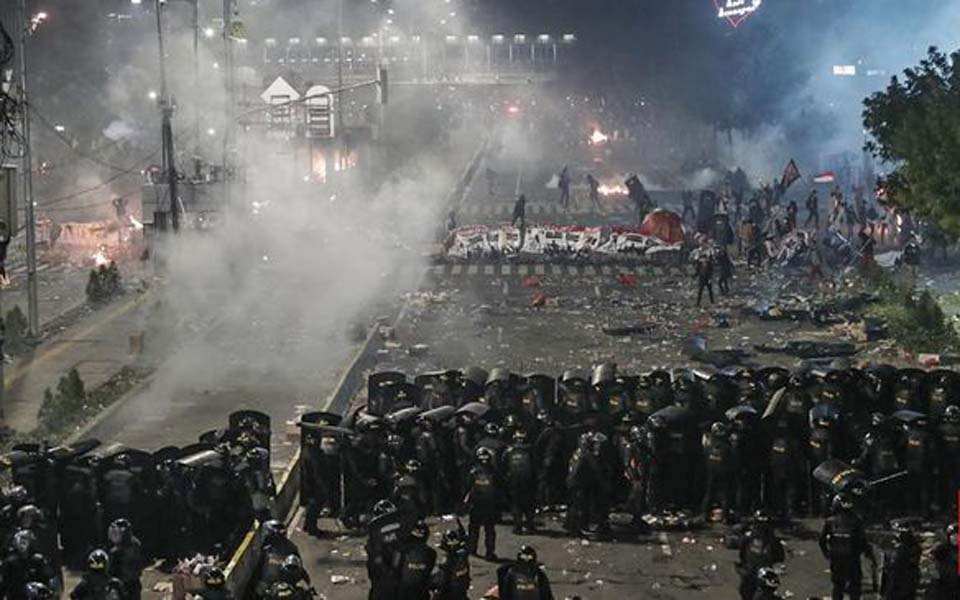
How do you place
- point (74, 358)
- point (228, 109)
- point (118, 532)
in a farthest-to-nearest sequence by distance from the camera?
point (228, 109)
point (74, 358)
point (118, 532)

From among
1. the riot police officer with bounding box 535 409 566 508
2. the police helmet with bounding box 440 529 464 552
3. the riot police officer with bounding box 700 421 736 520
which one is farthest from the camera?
the riot police officer with bounding box 535 409 566 508

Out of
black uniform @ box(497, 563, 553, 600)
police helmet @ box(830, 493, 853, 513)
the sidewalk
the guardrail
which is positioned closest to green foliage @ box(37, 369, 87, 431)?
the sidewalk

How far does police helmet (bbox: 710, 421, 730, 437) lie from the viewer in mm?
16453

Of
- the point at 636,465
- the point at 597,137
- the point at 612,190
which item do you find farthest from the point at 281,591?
the point at 597,137

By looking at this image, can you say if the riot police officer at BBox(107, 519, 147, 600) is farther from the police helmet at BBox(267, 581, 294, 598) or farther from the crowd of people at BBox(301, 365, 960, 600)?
the crowd of people at BBox(301, 365, 960, 600)

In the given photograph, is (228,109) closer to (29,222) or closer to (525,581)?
(29,222)

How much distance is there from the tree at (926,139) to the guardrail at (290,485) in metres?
12.5

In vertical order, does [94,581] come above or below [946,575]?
above

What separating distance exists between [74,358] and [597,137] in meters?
62.4

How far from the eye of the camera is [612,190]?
6397 cm

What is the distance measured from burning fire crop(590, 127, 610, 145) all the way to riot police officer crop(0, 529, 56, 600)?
255 ft

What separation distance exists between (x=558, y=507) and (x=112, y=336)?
1729cm

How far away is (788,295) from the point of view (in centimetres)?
3453

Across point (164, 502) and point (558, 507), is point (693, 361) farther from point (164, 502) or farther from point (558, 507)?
point (164, 502)
